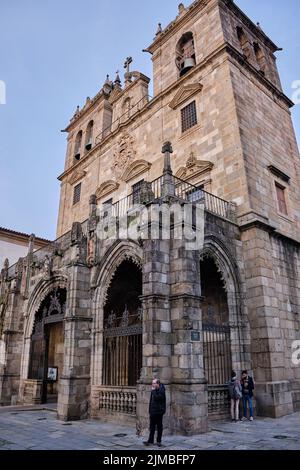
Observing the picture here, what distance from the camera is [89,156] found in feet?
76.9

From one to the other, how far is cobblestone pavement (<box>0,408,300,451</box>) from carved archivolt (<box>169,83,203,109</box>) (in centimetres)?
1382

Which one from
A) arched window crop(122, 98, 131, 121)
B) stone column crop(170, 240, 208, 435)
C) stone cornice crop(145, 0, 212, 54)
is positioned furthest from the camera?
arched window crop(122, 98, 131, 121)

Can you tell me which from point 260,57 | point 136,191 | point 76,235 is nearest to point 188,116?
point 136,191

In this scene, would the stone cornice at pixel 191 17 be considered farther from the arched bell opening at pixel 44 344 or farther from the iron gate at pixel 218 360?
the iron gate at pixel 218 360

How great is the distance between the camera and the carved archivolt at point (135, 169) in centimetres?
1820

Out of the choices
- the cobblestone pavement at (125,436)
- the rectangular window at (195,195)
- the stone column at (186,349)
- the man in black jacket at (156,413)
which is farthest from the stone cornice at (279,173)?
the man in black jacket at (156,413)

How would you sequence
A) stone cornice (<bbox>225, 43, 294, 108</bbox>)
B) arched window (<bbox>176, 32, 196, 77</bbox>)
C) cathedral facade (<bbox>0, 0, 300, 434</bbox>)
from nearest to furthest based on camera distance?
cathedral facade (<bbox>0, 0, 300, 434</bbox>)
stone cornice (<bbox>225, 43, 294, 108</bbox>)
arched window (<bbox>176, 32, 196, 77</bbox>)

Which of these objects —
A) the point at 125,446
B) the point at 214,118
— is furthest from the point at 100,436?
the point at 214,118

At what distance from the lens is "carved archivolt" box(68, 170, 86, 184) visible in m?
23.6

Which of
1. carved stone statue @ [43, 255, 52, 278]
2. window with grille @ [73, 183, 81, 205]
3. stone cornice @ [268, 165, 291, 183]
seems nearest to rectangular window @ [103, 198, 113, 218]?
carved stone statue @ [43, 255, 52, 278]

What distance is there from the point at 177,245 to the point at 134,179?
32.1 ft

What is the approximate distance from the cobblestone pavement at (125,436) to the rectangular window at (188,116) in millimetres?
12405

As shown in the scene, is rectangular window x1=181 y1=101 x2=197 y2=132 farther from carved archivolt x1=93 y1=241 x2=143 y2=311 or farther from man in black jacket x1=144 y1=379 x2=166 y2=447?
man in black jacket x1=144 y1=379 x2=166 y2=447

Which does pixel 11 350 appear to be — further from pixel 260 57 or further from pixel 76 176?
pixel 260 57
